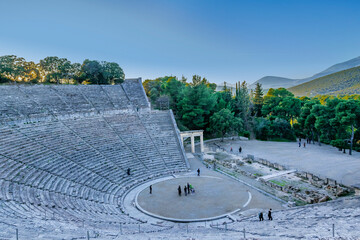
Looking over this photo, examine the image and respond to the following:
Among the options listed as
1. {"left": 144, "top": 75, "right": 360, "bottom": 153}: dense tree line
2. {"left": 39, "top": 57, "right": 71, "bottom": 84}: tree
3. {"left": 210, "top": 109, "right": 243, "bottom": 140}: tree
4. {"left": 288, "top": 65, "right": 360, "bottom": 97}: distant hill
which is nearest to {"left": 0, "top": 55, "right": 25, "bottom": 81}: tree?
{"left": 39, "top": 57, "right": 71, "bottom": 84}: tree

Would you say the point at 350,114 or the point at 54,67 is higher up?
the point at 54,67

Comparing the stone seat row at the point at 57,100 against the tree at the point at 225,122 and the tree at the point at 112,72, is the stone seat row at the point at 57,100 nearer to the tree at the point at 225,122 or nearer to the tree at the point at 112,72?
the tree at the point at 112,72

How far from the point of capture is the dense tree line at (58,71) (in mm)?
32125

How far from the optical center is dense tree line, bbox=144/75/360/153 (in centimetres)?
3172

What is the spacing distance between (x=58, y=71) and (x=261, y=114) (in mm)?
42386

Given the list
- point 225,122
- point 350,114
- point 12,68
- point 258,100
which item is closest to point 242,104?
point 258,100

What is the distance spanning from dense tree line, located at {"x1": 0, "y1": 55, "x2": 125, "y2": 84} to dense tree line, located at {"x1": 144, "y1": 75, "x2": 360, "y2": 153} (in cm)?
928

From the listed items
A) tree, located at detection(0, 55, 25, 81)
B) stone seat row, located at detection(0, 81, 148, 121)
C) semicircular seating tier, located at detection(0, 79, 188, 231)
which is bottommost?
semicircular seating tier, located at detection(0, 79, 188, 231)

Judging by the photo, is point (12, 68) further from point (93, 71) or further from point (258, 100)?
point (258, 100)

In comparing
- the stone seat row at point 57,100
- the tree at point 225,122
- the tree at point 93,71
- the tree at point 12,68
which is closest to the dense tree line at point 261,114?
the tree at point 225,122

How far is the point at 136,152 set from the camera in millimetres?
22859

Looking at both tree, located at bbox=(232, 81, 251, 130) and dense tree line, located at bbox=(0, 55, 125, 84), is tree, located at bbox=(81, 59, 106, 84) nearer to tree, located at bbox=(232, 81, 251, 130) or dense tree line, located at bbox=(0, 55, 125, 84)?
dense tree line, located at bbox=(0, 55, 125, 84)

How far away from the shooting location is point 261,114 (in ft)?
177

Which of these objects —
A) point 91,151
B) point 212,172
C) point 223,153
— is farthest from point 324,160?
point 91,151
